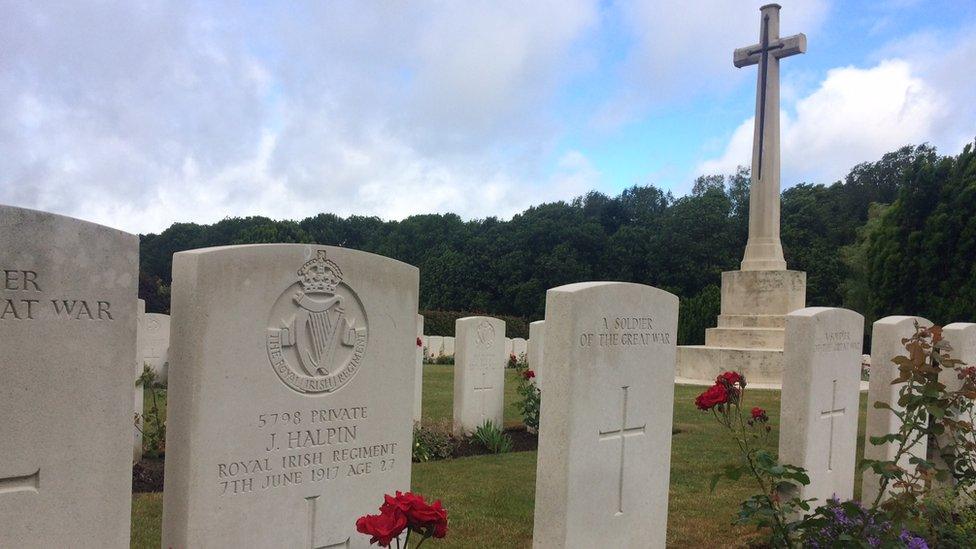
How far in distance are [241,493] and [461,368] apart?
6070 mm

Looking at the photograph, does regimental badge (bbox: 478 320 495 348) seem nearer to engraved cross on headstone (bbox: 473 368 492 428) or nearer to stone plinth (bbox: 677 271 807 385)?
engraved cross on headstone (bbox: 473 368 492 428)

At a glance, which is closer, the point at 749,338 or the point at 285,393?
the point at 285,393

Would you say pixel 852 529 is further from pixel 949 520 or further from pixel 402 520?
pixel 402 520

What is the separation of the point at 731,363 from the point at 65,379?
14798 millimetres

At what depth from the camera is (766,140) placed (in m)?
15.8

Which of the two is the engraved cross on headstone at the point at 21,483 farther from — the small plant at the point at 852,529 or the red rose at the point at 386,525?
the small plant at the point at 852,529

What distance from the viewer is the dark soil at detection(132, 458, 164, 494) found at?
645 centimetres

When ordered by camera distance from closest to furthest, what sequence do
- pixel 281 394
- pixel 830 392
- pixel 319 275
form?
pixel 281 394 < pixel 319 275 < pixel 830 392

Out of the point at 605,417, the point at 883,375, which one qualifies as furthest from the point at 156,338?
the point at 883,375

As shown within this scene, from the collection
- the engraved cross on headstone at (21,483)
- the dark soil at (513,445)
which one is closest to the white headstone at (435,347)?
the dark soil at (513,445)

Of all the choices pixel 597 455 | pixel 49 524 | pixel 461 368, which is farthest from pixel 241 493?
pixel 461 368

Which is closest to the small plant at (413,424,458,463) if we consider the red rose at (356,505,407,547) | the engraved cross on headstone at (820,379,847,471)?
the engraved cross on headstone at (820,379,847,471)

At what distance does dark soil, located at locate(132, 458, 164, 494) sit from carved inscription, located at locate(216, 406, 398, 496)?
3.50 metres

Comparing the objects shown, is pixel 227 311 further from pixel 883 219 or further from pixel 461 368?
pixel 883 219
